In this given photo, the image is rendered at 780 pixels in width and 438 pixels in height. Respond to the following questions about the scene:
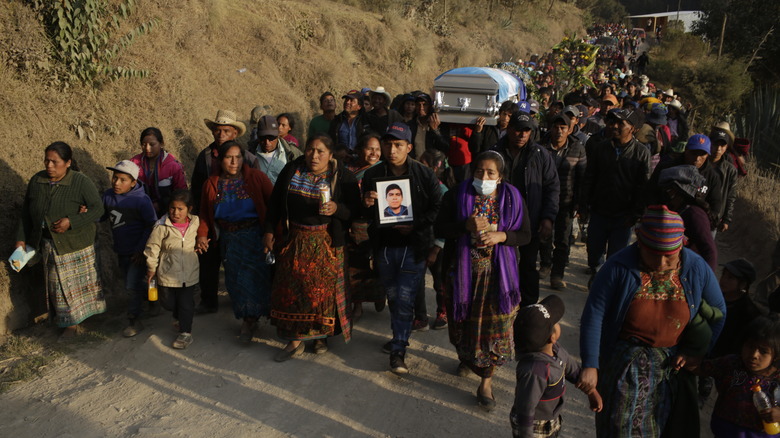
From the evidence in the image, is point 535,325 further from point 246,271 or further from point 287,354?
point 246,271

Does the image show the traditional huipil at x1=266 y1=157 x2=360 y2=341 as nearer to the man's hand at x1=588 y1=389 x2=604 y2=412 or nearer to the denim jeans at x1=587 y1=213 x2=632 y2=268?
the man's hand at x1=588 y1=389 x2=604 y2=412

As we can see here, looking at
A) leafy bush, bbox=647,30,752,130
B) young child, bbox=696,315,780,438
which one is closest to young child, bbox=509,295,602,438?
young child, bbox=696,315,780,438

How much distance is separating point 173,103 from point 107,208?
12.4ft

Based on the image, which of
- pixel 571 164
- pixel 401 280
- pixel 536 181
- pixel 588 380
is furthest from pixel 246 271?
pixel 571 164

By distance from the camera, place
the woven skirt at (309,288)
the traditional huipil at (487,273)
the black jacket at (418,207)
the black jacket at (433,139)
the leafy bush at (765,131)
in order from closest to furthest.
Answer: the traditional huipil at (487,273)
the black jacket at (418,207)
the woven skirt at (309,288)
the black jacket at (433,139)
the leafy bush at (765,131)

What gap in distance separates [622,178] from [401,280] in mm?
2692

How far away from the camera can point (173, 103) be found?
344 inches

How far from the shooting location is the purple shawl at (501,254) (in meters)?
4.14

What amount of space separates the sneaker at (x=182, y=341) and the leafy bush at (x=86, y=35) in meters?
4.06

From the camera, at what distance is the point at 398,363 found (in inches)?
187

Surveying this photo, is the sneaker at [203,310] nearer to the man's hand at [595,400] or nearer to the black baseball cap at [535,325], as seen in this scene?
the black baseball cap at [535,325]

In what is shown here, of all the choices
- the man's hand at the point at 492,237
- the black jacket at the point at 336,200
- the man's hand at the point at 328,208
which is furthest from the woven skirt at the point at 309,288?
the man's hand at the point at 492,237

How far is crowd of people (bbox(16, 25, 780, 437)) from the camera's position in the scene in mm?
2965

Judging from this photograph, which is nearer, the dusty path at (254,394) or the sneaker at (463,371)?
the dusty path at (254,394)
